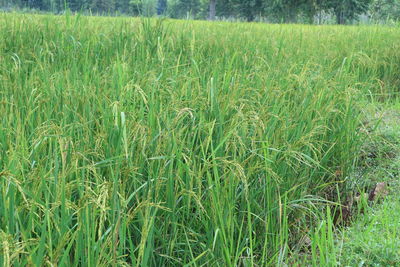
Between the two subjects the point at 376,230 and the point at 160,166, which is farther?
the point at 376,230

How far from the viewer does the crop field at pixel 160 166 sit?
1.19 m

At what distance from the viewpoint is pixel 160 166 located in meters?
1.62

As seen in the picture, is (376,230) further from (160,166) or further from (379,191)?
(160,166)

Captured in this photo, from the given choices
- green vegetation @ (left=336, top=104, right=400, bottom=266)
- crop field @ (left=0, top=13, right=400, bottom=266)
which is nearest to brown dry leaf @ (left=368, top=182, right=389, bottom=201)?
green vegetation @ (left=336, top=104, right=400, bottom=266)

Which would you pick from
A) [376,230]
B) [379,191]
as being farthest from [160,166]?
[379,191]

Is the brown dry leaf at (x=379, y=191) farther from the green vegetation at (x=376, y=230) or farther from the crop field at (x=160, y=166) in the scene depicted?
the crop field at (x=160, y=166)

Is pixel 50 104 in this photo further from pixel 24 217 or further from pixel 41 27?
pixel 41 27

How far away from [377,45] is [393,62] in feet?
1.23

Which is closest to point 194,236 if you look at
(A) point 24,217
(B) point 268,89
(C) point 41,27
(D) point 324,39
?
(A) point 24,217

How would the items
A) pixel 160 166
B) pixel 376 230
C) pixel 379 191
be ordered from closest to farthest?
pixel 160 166
pixel 376 230
pixel 379 191

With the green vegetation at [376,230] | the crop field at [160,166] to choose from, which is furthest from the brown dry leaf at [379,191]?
the crop field at [160,166]

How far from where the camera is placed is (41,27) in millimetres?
4098

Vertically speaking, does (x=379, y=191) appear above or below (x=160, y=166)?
below

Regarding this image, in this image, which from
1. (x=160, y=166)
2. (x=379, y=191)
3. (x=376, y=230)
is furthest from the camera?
(x=379, y=191)
